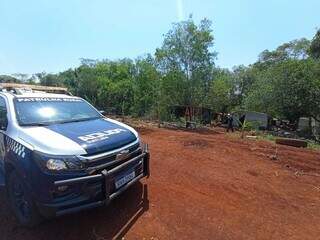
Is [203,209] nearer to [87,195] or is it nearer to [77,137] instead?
[87,195]

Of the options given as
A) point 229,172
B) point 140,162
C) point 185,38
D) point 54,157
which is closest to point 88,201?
point 54,157

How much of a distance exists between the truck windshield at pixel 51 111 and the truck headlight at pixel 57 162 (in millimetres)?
1072

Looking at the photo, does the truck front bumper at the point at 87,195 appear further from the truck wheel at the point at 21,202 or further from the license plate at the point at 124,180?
the truck wheel at the point at 21,202

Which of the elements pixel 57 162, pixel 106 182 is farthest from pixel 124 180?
pixel 57 162

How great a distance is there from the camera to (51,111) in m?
5.81

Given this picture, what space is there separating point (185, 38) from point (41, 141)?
20.2 metres

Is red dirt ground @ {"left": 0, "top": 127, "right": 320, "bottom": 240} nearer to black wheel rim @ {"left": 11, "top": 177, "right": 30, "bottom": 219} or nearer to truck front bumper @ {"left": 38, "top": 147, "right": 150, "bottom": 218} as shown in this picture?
black wheel rim @ {"left": 11, "top": 177, "right": 30, "bottom": 219}

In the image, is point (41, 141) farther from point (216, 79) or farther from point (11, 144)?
point (216, 79)

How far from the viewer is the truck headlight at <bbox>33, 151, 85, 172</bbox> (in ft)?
14.0

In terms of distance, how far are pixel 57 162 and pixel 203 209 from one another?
2.37 meters

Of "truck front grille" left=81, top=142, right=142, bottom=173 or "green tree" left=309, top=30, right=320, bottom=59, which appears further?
"green tree" left=309, top=30, right=320, bottom=59

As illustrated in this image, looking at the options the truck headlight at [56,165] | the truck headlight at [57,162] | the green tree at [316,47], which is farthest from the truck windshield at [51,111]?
the green tree at [316,47]

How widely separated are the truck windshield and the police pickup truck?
0.6 inches

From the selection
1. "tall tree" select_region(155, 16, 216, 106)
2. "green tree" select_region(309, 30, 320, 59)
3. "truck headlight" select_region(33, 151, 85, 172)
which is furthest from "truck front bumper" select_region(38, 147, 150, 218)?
"green tree" select_region(309, 30, 320, 59)
